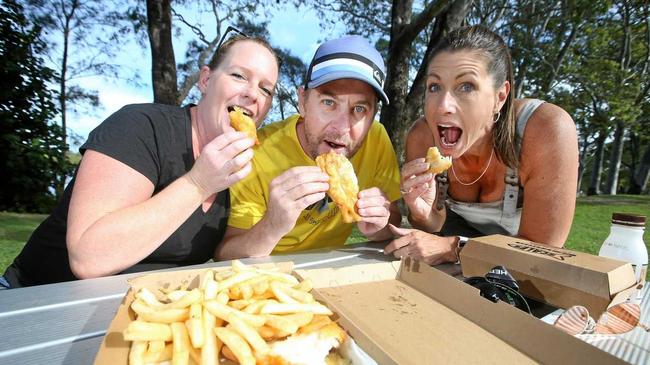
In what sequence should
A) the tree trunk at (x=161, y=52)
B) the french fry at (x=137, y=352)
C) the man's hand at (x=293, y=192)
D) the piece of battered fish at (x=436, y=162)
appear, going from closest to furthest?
the french fry at (x=137, y=352), the man's hand at (x=293, y=192), the piece of battered fish at (x=436, y=162), the tree trunk at (x=161, y=52)

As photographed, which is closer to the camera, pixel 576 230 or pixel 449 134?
pixel 449 134

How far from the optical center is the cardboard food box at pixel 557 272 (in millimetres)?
1410

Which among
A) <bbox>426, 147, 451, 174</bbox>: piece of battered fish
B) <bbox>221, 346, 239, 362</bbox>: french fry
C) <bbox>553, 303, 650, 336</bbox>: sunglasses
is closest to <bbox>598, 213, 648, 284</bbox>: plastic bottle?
<bbox>553, 303, 650, 336</bbox>: sunglasses

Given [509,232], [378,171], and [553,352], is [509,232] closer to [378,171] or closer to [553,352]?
[378,171]

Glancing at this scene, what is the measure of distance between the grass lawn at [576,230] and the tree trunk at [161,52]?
394 centimetres

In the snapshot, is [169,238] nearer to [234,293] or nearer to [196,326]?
[234,293]

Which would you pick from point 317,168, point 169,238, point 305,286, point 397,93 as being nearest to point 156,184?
point 169,238

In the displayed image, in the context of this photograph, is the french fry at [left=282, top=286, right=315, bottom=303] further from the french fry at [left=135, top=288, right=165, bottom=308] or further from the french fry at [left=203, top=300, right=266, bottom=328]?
the french fry at [left=135, top=288, right=165, bottom=308]

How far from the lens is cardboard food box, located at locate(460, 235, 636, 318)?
1.41 meters

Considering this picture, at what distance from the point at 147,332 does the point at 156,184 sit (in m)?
1.32

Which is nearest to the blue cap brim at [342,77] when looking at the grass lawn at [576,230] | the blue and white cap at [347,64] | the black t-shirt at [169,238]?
the blue and white cap at [347,64]

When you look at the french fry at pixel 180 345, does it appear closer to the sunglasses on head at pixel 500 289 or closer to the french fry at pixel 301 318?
A: the french fry at pixel 301 318

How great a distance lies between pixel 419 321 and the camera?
1.25 metres

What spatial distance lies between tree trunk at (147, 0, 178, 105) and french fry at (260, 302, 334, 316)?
8534 millimetres
